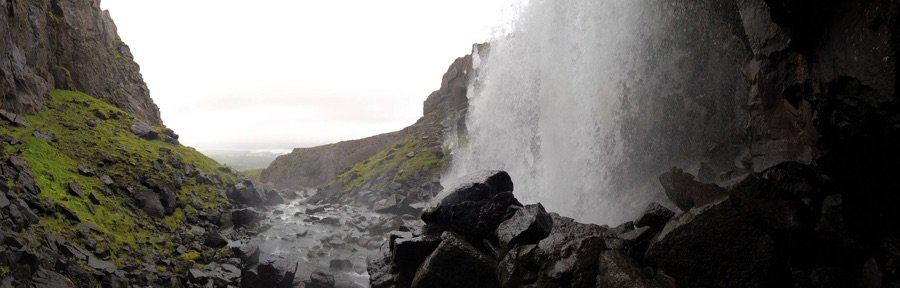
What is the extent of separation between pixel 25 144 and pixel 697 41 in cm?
3511

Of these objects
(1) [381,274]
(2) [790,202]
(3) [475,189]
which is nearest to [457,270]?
(3) [475,189]

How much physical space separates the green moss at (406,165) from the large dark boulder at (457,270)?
145 feet

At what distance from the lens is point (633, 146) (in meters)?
21.1

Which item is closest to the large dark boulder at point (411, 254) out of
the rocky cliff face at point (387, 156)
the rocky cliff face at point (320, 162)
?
the rocky cliff face at point (387, 156)

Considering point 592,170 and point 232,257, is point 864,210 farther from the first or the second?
point 232,257

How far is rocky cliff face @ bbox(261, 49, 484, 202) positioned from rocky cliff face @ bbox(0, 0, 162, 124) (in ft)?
99.4

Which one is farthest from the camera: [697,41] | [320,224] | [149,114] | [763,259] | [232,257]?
[149,114]

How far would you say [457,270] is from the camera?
43.3 feet

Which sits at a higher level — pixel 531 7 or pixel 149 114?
pixel 531 7

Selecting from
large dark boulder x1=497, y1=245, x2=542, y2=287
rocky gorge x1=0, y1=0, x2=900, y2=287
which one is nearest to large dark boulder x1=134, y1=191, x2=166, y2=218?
rocky gorge x1=0, y1=0, x2=900, y2=287

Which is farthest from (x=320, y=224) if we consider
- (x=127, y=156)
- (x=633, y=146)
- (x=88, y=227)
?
(x=633, y=146)

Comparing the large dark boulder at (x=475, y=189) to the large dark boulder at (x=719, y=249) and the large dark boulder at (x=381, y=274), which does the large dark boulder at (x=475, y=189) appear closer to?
the large dark boulder at (x=381, y=274)

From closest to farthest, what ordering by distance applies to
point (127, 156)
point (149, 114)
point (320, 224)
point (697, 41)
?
point (697, 41)
point (127, 156)
point (320, 224)
point (149, 114)

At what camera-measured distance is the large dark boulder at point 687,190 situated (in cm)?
1305
